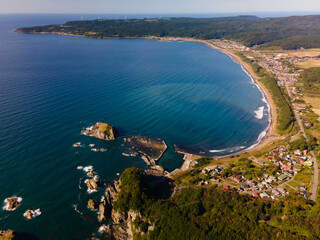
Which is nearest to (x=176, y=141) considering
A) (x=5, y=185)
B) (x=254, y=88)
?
(x=5, y=185)

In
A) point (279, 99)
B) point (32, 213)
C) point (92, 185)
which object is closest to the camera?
point (32, 213)

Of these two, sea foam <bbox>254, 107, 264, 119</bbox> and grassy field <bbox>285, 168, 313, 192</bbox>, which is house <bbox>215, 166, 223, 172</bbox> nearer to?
grassy field <bbox>285, 168, 313, 192</bbox>

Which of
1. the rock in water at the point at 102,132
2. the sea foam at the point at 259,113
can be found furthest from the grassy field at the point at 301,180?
the rock in water at the point at 102,132

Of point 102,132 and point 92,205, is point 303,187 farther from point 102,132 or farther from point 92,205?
point 102,132

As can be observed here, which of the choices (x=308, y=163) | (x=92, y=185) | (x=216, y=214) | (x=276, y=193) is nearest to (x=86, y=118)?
(x=92, y=185)

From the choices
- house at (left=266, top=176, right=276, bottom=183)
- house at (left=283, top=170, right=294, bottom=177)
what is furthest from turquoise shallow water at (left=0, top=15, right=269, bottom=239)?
house at (left=266, top=176, right=276, bottom=183)

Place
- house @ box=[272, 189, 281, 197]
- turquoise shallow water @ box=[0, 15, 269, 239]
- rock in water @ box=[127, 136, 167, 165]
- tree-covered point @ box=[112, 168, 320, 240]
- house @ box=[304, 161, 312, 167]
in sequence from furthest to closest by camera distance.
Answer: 1. rock in water @ box=[127, 136, 167, 165]
2. house @ box=[304, 161, 312, 167]
3. house @ box=[272, 189, 281, 197]
4. turquoise shallow water @ box=[0, 15, 269, 239]
5. tree-covered point @ box=[112, 168, 320, 240]

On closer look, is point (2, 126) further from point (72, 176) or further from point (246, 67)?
point (246, 67)
